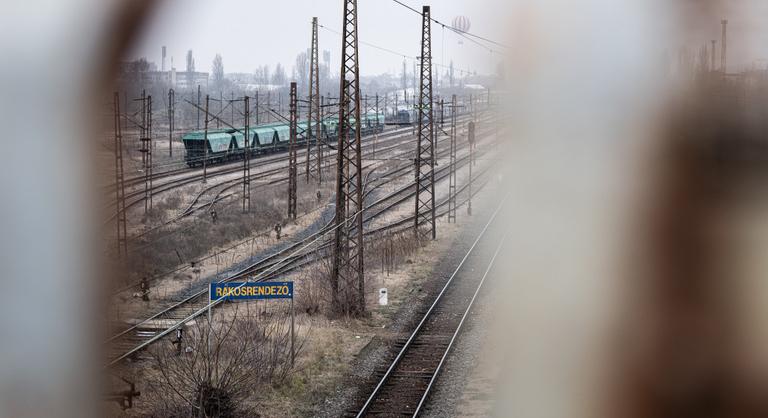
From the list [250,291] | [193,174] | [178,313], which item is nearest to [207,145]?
[193,174]

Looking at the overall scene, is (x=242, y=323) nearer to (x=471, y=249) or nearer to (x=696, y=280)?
(x=696, y=280)

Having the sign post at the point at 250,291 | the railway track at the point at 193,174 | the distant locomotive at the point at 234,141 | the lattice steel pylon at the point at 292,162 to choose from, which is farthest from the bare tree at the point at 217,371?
the distant locomotive at the point at 234,141

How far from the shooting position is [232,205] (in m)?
16.4

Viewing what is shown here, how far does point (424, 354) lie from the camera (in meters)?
7.47

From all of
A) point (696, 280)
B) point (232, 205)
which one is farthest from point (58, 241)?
point (232, 205)

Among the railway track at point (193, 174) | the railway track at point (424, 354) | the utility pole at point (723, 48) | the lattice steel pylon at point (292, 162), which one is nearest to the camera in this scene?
the utility pole at point (723, 48)

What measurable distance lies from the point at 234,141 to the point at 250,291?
17.5 metres

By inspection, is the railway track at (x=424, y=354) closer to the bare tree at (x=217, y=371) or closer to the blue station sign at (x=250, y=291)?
the bare tree at (x=217, y=371)

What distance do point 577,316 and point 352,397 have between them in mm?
2092

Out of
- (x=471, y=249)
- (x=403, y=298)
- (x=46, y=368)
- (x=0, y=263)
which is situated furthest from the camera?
(x=471, y=249)

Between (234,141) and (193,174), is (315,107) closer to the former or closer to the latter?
(193,174)

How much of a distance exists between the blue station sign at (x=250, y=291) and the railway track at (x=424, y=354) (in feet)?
4.00

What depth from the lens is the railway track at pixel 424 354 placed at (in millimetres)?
6141

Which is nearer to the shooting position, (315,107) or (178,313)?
(178,313)
